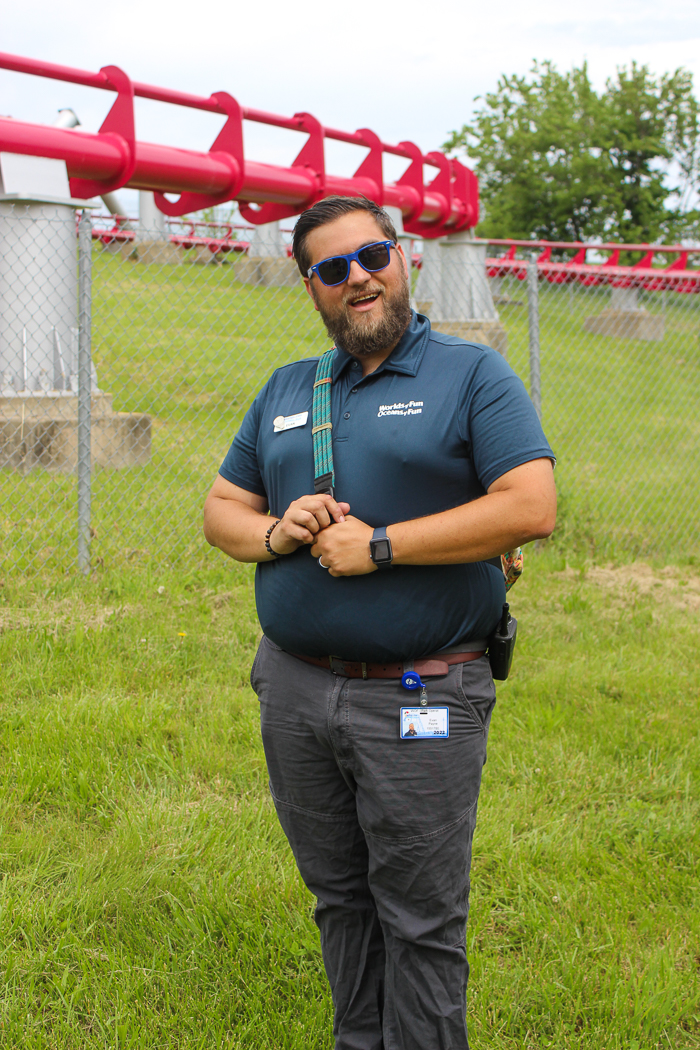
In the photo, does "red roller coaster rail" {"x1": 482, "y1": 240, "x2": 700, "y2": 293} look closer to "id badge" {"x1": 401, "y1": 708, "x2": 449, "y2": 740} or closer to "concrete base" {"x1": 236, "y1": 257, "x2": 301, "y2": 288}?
"concrete base" {"x1": 236, "y1": 257, "x2": 301, "y2": 288}

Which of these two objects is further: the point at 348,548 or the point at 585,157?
the point at 585,157

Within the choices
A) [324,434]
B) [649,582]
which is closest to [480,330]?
[649,582]

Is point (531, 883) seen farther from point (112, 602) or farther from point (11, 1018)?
point (112, 602)

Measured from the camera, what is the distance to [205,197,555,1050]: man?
1.89 m

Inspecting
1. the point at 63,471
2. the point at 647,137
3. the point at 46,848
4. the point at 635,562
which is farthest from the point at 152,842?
the point at 647,137

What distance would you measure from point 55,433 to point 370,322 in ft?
15.7

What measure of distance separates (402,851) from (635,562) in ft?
16.9

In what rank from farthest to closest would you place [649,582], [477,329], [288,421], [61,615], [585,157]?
[585,157], [477,329], [649,582], [61,615], [288,421]

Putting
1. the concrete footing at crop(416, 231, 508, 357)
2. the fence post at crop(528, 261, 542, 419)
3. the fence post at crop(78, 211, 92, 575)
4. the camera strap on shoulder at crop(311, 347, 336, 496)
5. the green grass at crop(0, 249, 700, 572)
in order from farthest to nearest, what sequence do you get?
the concrete footing at crop(416, 231, 508, 357) → the fence post at crop(528, 261, 542, 419) → the green grass at crop(0, 249, 700, 572) → the fence post at crop(78, 211, 92, 575) → the camera strap on shoulder at crop(311, 347, 336, 496)

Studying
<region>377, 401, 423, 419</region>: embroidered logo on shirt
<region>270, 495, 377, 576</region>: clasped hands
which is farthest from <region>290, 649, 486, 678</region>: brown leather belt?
<region>377, 401, 423, 419</region>: embroidered logo on shirt

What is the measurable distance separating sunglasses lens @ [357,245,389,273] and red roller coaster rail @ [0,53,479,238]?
4.29 metres

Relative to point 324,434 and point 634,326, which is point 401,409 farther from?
point 634,326

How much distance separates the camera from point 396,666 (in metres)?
A: 1.97

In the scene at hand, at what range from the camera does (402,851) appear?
197 centimetres
